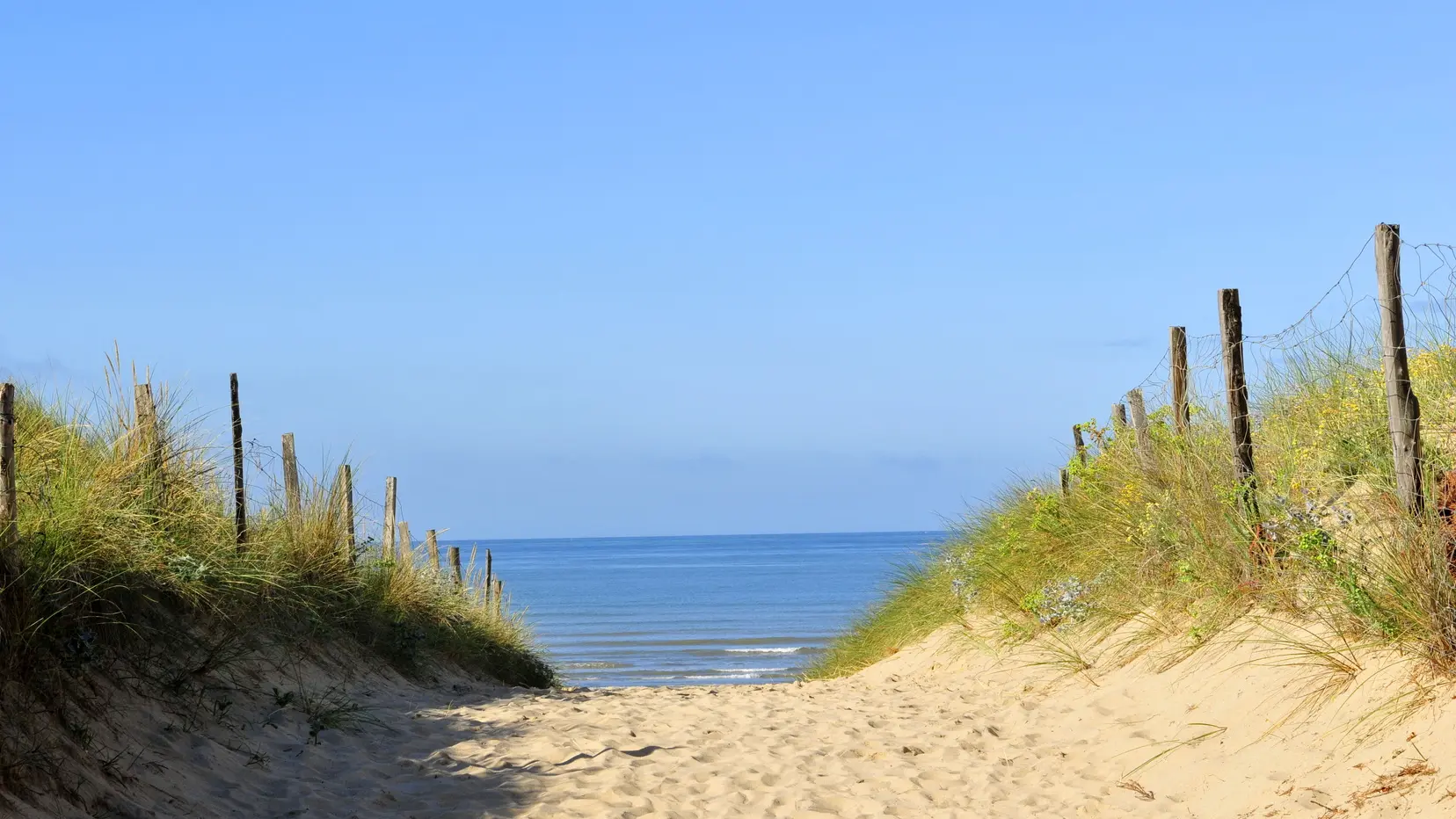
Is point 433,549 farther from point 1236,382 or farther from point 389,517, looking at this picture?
point 1236,382

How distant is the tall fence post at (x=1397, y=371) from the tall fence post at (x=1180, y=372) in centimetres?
302

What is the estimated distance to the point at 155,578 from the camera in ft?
23.6

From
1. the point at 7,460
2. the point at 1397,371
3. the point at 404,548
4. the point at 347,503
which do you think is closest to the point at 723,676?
the point at 404,548

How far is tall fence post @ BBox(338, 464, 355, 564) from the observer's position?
11.1 m

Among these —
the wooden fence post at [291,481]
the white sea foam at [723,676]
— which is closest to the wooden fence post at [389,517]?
the wooden fence post at [291,481]

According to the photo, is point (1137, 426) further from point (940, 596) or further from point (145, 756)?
point (145, 756)

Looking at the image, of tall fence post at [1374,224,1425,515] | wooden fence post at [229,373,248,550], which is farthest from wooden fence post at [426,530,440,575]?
tall fence post at [1374,224,1425,515]

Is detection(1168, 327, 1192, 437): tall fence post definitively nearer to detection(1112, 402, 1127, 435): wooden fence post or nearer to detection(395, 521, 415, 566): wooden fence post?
detection(1112, 402, 1127, 435): wooden fence post

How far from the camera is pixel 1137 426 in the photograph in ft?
32.6

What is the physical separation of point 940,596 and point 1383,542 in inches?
282

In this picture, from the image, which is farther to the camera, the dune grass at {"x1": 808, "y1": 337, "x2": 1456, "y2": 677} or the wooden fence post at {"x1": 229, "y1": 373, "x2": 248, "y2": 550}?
the wooden fence post at {"x1": 229, "y1": 373, "x2": 248, "y2": 550}

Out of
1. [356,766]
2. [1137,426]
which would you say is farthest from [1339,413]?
[356,766]

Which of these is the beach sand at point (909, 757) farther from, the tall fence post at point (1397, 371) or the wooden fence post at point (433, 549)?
the wooden fence post at point (433, 549)

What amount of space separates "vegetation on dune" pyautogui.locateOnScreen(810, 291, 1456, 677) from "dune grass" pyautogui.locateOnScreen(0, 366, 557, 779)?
5862mm
